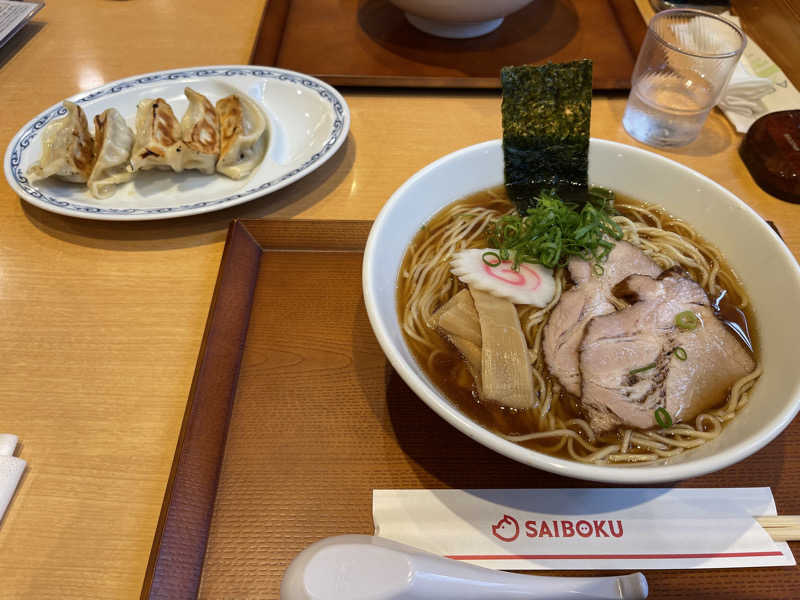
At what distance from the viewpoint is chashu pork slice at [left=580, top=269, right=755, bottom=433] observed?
1105 millimetres

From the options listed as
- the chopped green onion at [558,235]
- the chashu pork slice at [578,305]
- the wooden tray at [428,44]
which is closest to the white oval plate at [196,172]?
the wooden tray at [428,44]

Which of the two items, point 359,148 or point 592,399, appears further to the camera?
point 359,148

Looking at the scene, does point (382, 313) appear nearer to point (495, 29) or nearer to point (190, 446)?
point (190, 446)

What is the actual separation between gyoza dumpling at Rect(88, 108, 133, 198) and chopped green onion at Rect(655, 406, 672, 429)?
1771 mm

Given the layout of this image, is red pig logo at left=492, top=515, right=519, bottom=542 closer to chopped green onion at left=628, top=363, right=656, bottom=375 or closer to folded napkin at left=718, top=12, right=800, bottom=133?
chopped green onion at left=628, top=363, right=656, bottom=375

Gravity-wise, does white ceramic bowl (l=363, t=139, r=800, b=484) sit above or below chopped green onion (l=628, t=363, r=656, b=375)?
above

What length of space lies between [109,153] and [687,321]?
6.01 ft

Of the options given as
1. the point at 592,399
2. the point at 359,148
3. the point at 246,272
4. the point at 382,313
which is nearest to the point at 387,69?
the point at 359,148

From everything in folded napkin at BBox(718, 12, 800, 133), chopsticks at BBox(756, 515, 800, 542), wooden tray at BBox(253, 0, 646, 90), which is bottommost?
chopsticks at BBox(756, 515, 800, 542)

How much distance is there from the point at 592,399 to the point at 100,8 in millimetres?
3075

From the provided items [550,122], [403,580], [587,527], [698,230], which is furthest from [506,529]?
[550,122]

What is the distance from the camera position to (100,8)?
2.65 m

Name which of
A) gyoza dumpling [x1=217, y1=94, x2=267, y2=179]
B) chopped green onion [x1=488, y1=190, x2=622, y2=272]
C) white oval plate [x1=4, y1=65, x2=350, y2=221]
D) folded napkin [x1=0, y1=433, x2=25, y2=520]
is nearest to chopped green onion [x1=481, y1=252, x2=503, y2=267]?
chopped green onion [x1=488, y1=190, x2=622, y2=272]

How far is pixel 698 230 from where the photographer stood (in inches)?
54.6
